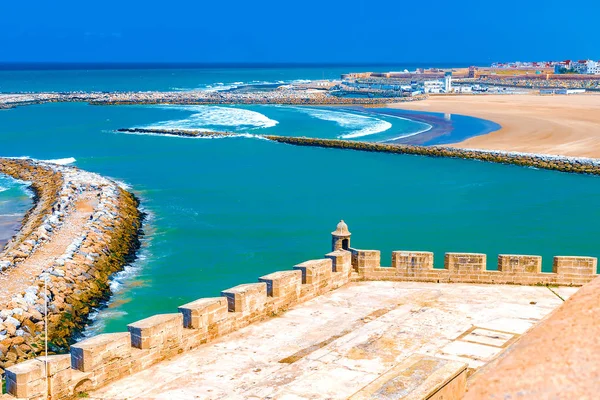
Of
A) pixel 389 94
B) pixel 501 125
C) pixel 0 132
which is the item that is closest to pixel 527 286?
pixel 501 125

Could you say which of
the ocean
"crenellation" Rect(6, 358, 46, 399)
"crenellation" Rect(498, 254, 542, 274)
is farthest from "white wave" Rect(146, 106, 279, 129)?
"crenellation" Rect(6, 358, 46, 399)

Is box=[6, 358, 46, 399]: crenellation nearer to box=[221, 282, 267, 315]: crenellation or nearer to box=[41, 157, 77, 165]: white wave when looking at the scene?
box=[221, 282, 267, 315]: crenellation

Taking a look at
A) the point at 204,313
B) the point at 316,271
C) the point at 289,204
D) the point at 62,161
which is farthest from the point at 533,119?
the point at 204,313

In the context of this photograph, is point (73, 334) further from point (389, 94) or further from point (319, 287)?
point (389, 94)

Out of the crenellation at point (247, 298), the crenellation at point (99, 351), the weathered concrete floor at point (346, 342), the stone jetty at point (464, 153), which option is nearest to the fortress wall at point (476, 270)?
the weathered concrete floor at point (346, 342)

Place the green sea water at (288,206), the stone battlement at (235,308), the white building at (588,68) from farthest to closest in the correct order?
the white building at (588,68)
the green sea water at (288,206)
the stone battlement at (235,308)

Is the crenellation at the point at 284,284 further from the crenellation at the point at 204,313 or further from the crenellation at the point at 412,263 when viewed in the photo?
the crenellation at the point at 412,263
